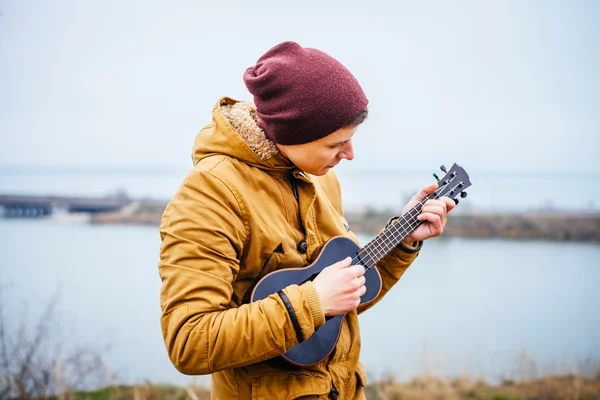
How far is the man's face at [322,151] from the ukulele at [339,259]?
25cm

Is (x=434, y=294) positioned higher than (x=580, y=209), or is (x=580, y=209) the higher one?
(x=580, y=209)

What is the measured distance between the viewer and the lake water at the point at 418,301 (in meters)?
3.85

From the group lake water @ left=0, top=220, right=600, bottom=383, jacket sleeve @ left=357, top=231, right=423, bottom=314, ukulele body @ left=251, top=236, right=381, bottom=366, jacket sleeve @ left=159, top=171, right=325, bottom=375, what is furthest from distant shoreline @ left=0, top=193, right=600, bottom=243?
jacket sleeve @ left=159, top=171, right=325, bottom=375

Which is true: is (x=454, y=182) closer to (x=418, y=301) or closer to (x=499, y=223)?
(x=418, y=301)

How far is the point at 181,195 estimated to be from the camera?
127 cm

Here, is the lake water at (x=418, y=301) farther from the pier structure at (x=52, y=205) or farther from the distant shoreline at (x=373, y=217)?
the pier structure at (x=52, y=205)

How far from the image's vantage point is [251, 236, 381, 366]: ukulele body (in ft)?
4.41

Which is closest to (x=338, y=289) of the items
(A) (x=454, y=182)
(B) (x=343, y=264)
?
(B) (x=343, y=264)

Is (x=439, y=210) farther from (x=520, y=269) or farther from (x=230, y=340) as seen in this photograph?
(x=520, y=269)

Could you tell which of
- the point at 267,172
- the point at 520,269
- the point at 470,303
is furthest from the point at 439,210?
the point at 520,269

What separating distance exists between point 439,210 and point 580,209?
4.68m

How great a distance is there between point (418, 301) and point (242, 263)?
3828mm

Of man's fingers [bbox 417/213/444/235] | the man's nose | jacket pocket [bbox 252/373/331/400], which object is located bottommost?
jacket pocket [bbox 252/373/331/400]

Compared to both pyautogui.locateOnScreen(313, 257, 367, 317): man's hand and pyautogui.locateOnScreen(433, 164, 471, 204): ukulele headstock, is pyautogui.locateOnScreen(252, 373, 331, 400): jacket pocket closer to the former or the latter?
pyautogui.locateOnScreen(313, 257, 367, 317): man's hand
